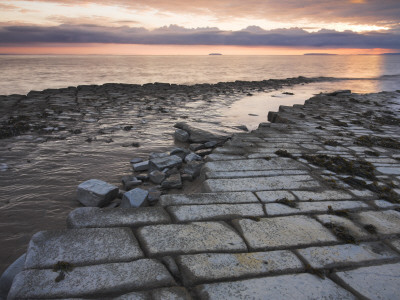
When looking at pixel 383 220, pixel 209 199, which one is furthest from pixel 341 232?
pixel 209 199

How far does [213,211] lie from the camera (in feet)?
9.07

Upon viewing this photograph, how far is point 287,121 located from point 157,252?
638 centimetres

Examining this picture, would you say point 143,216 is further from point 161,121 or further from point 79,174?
point 161,121

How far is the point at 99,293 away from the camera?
1.73 metres

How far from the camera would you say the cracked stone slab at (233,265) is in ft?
6.31

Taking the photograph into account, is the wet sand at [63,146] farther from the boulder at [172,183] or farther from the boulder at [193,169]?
the boulder at [193,169]

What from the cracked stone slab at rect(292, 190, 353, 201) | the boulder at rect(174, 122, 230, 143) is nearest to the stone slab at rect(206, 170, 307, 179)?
the cracked stone slab at rect(292, 190, 353, 201)

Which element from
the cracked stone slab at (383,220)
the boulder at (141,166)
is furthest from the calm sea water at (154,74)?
the cracked stone slab at (383,220)

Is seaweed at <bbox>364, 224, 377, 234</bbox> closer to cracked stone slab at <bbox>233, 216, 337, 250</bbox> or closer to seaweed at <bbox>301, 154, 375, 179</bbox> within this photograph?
cracked stone slab at <bbox>233, 216, 337, 250</bbox>

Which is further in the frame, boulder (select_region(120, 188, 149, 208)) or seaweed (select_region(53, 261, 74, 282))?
boulder (select_region(120, 188, 149, 208))

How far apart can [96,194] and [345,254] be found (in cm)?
293

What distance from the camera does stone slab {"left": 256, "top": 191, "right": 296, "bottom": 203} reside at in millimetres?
3059

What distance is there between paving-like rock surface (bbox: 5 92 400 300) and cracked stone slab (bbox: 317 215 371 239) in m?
0.01

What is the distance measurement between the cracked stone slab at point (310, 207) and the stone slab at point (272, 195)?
10cm
